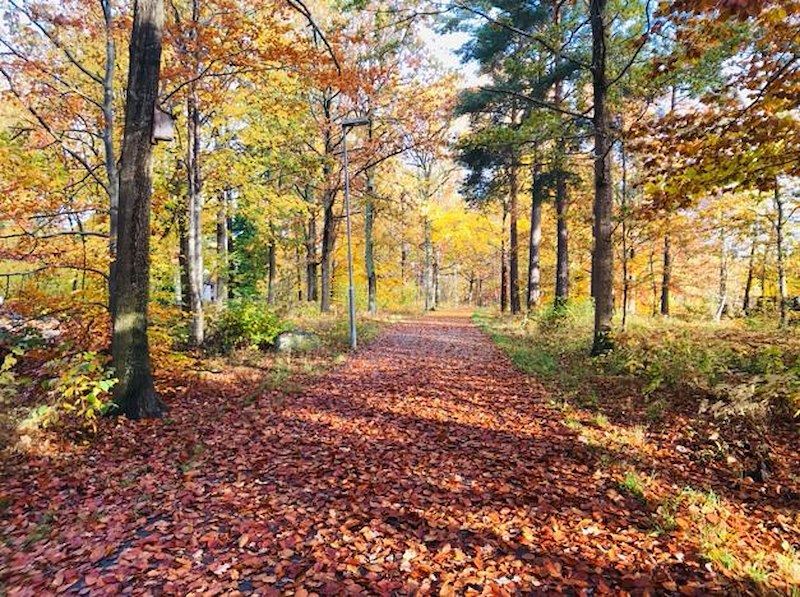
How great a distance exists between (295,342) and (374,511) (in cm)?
783

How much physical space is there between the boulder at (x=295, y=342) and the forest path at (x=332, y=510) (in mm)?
4389

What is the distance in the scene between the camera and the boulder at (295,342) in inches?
435

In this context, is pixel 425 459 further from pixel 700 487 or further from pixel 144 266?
pixel 144 266

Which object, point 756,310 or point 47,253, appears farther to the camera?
point 756,310

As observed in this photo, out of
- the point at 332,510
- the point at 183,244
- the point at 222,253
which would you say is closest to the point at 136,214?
the point at 332,510

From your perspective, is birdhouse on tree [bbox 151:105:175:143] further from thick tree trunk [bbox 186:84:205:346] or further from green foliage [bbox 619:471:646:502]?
green foliage [bbox 619:471:646:502]

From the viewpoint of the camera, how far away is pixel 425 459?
16.6 ft

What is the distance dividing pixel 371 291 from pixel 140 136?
54.0 feet

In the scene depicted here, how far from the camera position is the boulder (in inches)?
435

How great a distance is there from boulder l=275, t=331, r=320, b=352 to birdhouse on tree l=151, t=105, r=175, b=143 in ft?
19.3

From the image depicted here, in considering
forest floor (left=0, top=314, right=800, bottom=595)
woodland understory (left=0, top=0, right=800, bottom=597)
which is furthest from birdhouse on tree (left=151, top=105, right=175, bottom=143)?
forest floor (left=0, top=314, right=800, bottom=595)

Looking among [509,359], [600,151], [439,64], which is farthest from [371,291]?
[600,151]

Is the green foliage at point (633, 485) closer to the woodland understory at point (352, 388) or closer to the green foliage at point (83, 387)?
the woodland understory at point (352, 388)

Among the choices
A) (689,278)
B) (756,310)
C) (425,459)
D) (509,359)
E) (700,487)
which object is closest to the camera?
(700,487)
